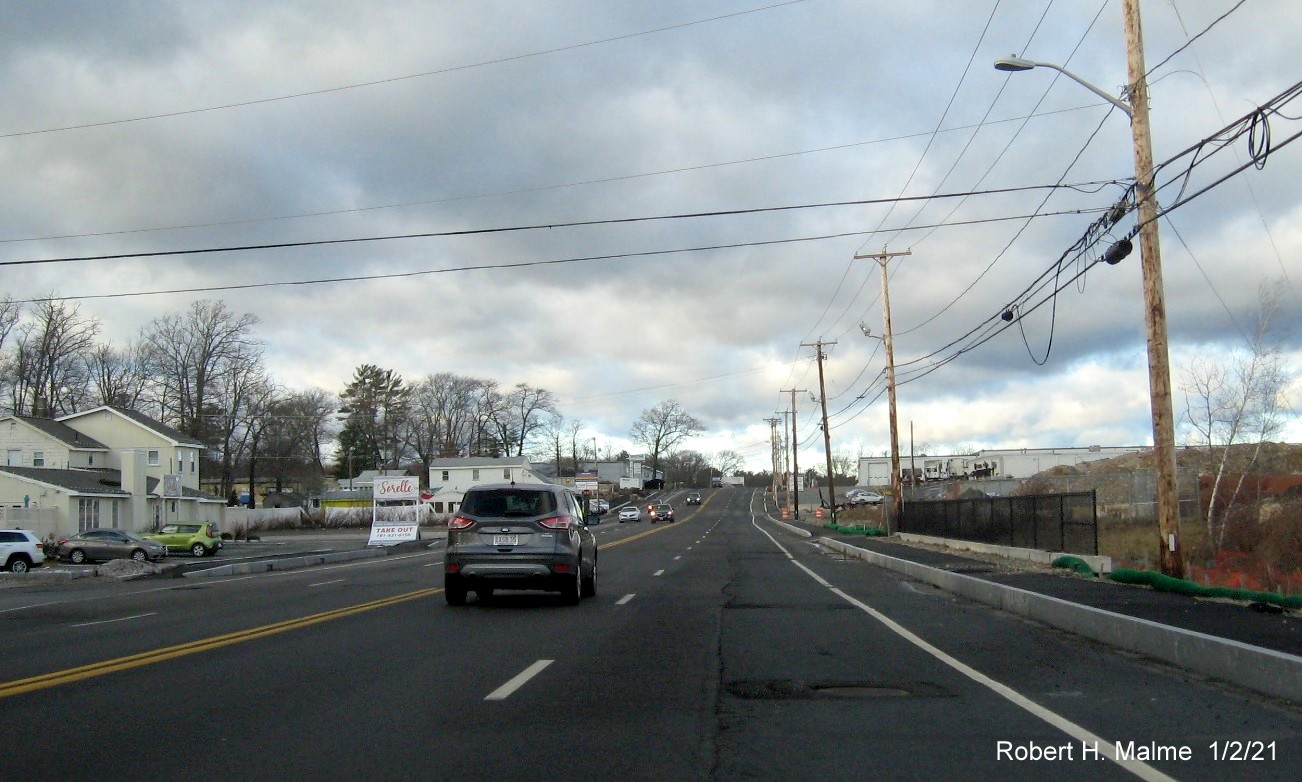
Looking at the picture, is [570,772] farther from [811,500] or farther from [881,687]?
[811,500]

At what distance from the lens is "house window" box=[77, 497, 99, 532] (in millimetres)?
52625

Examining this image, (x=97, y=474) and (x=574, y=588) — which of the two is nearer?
(x=574, y=588)

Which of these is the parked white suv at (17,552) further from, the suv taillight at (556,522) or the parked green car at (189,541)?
the suv taillight at (556,522)

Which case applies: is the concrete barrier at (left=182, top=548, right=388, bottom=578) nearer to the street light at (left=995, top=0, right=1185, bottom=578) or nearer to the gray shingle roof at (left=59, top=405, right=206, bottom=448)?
the street light at (left=995, top=0, right=1185, bottom=578)

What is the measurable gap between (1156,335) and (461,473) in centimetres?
9851

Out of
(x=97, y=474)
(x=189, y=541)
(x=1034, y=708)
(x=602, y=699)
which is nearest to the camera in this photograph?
(x=1034, y=708)

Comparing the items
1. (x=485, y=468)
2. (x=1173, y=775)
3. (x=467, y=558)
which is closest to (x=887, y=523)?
(x=467, y=558)

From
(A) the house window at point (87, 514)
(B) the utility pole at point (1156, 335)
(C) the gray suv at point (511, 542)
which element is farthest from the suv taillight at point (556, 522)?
(A) the house window at point (87, 514)

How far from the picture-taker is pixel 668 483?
634ft

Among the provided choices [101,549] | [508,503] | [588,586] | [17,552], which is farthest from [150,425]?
[508,503]

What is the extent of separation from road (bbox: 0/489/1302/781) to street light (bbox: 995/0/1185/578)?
14.8ft

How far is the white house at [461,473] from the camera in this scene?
358 feet

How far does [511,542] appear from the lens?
15750 millimetres

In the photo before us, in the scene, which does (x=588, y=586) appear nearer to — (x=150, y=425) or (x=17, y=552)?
(x=17, y=552)
